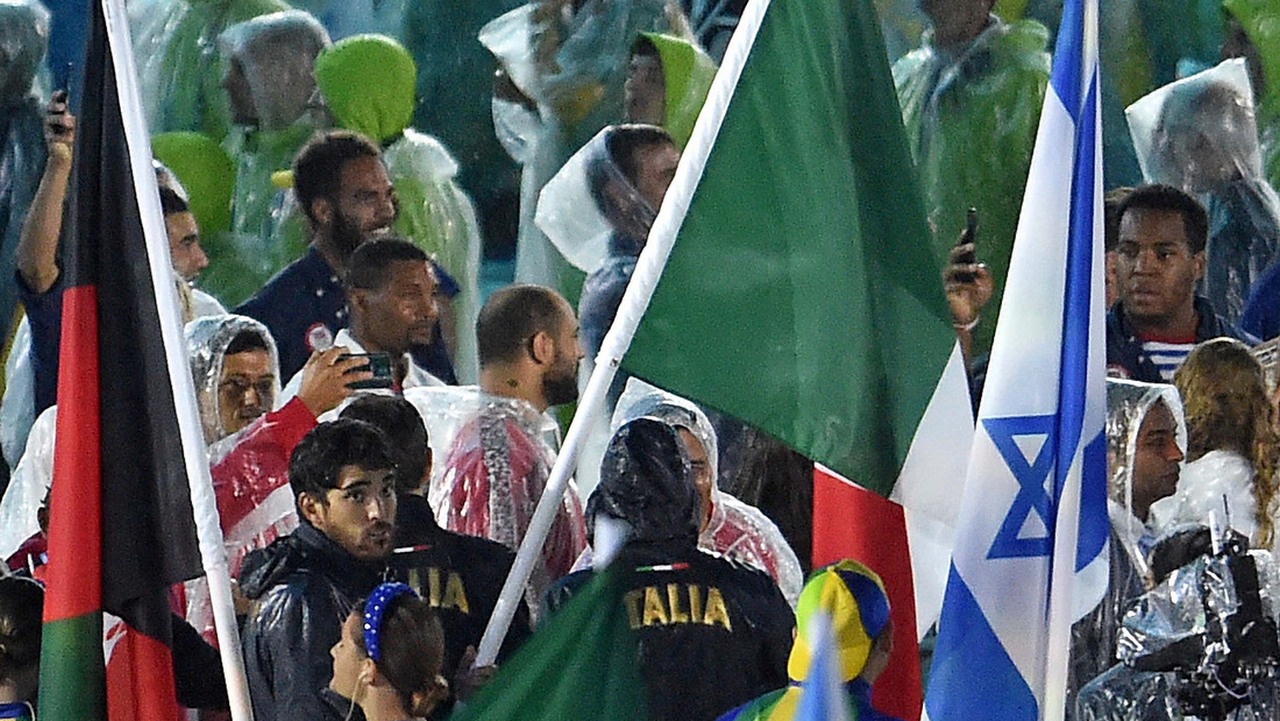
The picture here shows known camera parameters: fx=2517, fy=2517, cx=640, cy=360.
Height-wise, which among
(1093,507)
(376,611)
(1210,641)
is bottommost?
(1210,641)

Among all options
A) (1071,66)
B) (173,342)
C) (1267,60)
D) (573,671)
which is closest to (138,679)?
(173,342)

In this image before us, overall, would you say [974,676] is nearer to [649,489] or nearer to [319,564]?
[649,489]

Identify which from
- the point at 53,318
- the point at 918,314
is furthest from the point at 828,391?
the point at 53,318

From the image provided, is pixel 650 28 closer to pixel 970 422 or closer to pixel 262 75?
pixel 262 75

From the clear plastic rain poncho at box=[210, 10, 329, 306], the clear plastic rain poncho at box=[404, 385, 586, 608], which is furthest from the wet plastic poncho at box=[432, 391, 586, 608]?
the clear plastic rain poncho at box=[210, 10, 329, 306]

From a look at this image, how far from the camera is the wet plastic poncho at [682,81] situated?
19.2 ft

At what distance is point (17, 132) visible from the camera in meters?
6.05

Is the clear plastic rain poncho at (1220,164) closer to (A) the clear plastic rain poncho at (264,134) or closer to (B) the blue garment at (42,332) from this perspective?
(A) the clear plastic rain poncho at (264,134)

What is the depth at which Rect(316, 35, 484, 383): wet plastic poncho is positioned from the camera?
19.5 ft

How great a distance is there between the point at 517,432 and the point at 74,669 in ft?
6.35

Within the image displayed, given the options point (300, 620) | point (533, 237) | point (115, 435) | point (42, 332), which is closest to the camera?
point (115, 435)

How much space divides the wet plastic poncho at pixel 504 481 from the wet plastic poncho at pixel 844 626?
1798 millimetres

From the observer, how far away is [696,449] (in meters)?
5.76

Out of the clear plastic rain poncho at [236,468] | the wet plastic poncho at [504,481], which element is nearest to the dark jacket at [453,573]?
the wet plastic poncho at [504,481]
